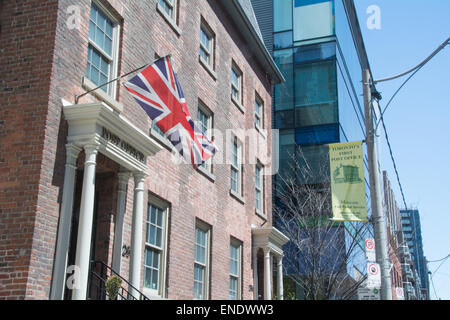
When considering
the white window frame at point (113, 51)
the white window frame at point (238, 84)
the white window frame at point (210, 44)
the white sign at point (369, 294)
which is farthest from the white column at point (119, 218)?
the white window frame at point (238, 84)

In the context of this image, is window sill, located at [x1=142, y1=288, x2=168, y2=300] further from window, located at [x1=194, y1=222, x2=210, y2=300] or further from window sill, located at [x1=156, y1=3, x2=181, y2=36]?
window sill, located at [x1=156, y1=3, x2=181, y2=36]

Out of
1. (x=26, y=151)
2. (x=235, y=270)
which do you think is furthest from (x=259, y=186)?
(x=26, y=151)

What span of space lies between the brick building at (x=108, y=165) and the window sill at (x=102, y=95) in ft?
0.15

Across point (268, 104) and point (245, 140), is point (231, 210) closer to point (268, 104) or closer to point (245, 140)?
point (245, 140)

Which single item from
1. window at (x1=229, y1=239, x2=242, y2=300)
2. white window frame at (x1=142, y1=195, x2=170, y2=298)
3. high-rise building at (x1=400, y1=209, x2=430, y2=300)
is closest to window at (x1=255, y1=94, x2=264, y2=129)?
window at (x1=229, y1=239, x2=242, y2=300)

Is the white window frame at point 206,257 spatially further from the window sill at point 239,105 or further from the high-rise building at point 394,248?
the high-rise building at point 394,248

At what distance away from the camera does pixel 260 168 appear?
22.2 metres

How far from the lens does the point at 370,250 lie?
12.2m

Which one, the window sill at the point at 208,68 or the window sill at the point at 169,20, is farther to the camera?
the window sill at the point at 208,68

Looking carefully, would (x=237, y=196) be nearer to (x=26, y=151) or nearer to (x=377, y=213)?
(x=377, y=213)

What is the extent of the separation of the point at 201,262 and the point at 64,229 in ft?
22.9

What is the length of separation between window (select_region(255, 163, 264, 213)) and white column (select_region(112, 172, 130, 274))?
10.9 metres

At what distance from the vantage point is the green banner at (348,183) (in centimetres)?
1230
